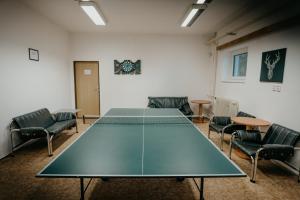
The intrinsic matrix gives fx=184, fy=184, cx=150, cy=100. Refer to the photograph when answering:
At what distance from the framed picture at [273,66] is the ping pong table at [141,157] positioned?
207cm

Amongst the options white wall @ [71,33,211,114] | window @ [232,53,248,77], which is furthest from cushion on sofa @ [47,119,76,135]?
window @ [232,53,248,77]

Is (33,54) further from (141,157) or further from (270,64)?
(270,64)

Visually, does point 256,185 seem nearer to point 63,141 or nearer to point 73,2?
point 63,141

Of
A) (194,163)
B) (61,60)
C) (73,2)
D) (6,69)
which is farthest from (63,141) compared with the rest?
(194,163)

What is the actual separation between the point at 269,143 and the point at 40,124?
4683 mm

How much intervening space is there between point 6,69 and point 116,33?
148 inches

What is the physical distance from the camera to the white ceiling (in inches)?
152

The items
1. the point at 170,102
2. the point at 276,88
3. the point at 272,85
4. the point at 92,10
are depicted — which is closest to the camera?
the point at 276,88

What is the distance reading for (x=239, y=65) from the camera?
5578mm

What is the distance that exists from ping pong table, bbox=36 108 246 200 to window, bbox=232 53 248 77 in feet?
11.8

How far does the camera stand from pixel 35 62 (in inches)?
176

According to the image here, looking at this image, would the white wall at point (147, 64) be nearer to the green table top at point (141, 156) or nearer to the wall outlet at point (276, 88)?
the wall outlet at point (276, 88)

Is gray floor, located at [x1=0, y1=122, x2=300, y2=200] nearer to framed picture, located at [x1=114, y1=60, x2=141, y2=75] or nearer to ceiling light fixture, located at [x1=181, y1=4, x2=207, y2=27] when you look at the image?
ceiling light fixture, located at [x1=181, y1=4, x2=207, y2=27]

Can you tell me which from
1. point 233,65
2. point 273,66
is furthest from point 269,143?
point 233,65
